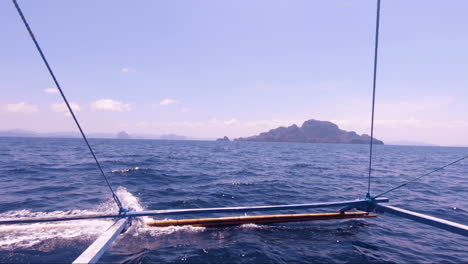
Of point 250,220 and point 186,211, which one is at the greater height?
point 186,211

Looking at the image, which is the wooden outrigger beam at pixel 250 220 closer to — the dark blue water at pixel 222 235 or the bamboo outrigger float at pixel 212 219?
the bamboo outrigger float at pixel 212 219

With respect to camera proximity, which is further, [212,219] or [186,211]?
[212,219]

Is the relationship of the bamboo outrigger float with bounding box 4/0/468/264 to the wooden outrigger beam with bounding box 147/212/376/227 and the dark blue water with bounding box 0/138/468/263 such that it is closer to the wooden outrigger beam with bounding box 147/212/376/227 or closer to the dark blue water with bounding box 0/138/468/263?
the wooden outrigger beam with bounding box 147/212/376/227

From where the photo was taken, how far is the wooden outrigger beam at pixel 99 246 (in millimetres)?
4020

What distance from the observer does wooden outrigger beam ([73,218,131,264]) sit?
4020 millimetres

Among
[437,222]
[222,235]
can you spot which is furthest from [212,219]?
[437,222]

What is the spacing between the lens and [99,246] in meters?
4.49

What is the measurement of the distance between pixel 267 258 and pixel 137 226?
4.53m

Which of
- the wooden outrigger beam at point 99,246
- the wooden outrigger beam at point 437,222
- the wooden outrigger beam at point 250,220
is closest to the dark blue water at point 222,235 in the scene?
the wooden outrigger beam at point 250,220

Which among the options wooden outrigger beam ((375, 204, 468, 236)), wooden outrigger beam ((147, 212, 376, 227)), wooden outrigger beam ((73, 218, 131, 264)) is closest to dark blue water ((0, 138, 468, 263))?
wooden outrigger beam ((147, 212, 376, 227))

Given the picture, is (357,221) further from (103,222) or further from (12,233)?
(12,233)

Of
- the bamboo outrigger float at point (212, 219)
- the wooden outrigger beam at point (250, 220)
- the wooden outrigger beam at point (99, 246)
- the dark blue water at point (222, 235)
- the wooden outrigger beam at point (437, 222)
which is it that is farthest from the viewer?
the wooden outrigger beam at point (250, 220)

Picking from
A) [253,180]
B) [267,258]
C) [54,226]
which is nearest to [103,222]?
[54,226]

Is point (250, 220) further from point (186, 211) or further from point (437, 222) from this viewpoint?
point (437, 222)
